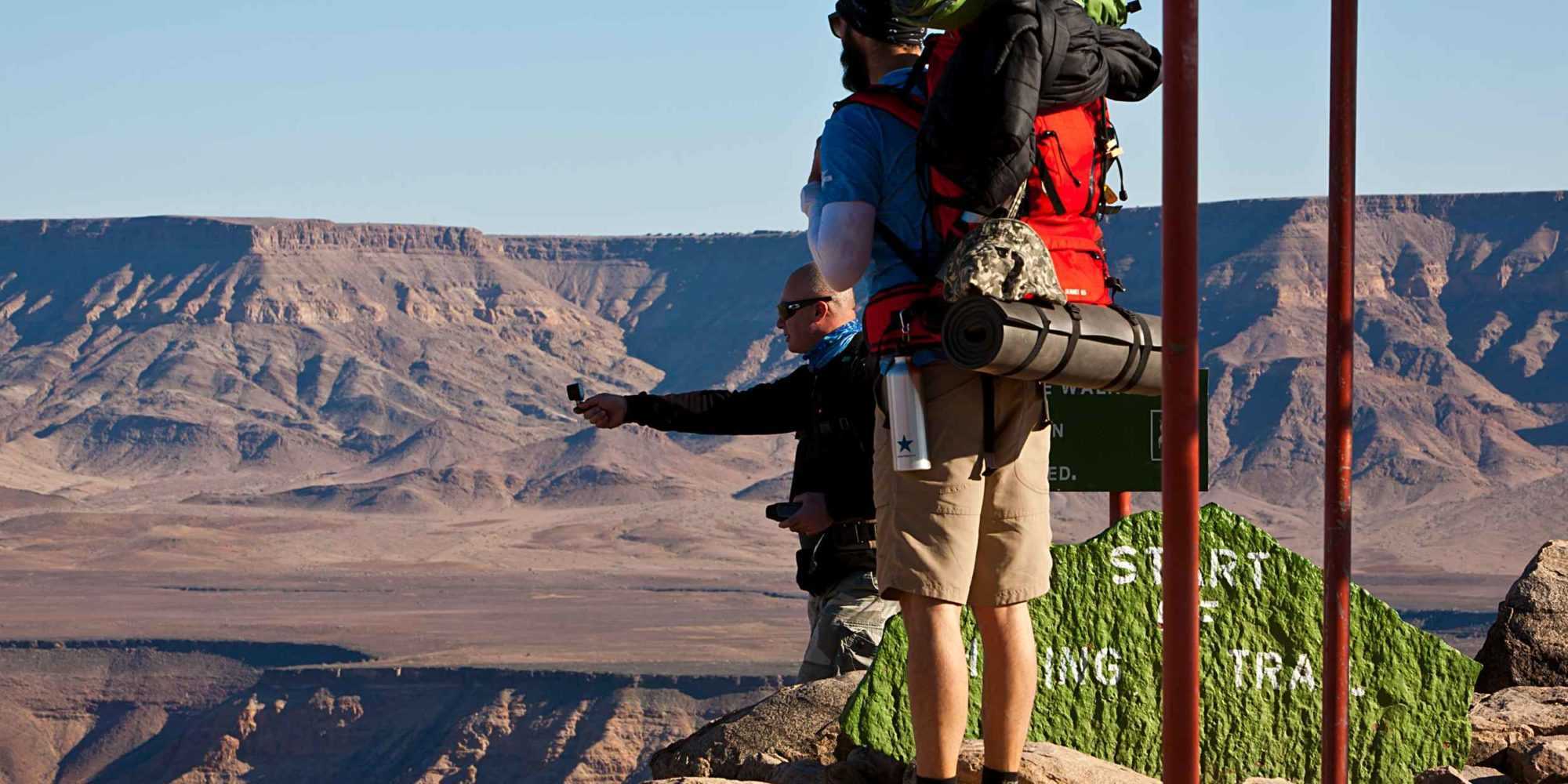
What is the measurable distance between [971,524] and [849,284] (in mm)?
445

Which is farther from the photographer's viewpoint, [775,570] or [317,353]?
[317,353]

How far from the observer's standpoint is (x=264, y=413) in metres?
110

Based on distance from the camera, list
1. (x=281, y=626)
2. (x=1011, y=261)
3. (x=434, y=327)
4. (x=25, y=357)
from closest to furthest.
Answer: (x=1011, y=261), (x=281, y=626), (x=25, y=357), (x=434, y=327)

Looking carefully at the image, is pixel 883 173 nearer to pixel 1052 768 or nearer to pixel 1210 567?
pixel 1052 768

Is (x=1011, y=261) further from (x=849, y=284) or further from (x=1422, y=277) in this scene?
(x=1422, y=277)

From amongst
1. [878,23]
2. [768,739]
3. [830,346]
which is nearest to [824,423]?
[830,346]

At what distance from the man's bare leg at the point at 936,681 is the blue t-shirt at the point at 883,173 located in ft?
1.80

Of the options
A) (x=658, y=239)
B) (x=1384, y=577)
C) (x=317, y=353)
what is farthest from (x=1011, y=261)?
(x=658, y=239)

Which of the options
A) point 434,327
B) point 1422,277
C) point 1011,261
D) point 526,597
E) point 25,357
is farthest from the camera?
point 434,327

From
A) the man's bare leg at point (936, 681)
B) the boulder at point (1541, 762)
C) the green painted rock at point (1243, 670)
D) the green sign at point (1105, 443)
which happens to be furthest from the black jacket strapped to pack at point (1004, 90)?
the green sign at point (1105, 443)

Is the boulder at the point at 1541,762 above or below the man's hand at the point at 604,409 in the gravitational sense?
below

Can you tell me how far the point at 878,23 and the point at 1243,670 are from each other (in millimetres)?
1740

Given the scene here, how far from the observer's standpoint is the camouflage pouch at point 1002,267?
3.40 metres

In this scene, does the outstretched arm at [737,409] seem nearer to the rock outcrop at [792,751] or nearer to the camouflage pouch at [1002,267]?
the rock outcrop at [792,751]
